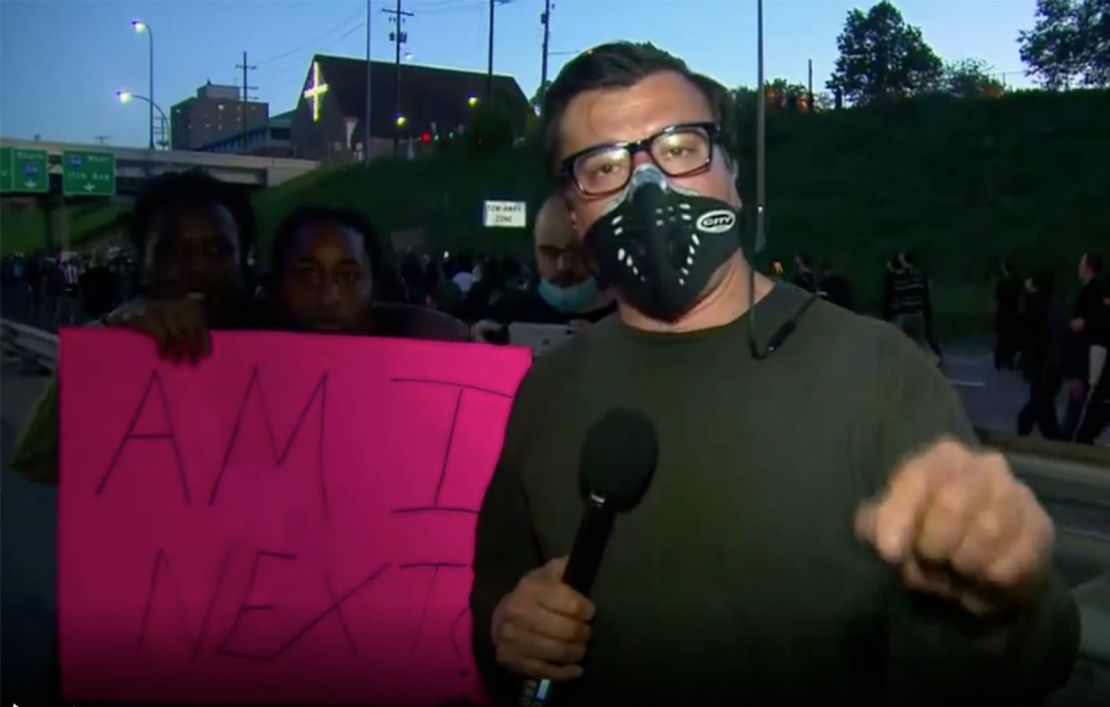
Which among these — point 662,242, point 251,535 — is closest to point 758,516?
point 662,242

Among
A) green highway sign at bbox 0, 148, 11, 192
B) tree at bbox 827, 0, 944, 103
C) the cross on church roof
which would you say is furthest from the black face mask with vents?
the cross on church roof

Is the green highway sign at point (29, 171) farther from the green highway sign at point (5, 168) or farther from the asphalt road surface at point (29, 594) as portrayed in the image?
the asphalt road surface at point (29, 594)

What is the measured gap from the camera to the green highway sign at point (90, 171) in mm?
5270

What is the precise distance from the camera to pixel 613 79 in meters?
2.03

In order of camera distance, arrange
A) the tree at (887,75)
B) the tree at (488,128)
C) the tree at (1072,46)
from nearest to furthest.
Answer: the tree at (887,75) < the tree at (488,128) < the tree at (1072,46)

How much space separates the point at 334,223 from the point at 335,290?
0.31 meters

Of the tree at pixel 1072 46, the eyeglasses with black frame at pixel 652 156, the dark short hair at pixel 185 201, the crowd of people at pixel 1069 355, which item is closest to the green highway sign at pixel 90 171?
the dark short hair at pixel 185 201

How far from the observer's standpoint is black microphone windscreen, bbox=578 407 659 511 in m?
1.72

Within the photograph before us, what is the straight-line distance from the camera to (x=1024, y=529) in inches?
45.2

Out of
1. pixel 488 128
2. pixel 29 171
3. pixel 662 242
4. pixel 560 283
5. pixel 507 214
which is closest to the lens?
pixel 662 242

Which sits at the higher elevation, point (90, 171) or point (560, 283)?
point (90, 171)

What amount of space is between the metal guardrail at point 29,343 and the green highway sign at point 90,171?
17.2 feet

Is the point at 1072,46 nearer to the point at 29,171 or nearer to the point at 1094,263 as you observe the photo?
the point at 1094,263

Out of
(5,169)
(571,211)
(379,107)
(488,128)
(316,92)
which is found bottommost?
(571,211)
